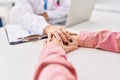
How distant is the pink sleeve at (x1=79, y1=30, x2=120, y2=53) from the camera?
0.73 metres

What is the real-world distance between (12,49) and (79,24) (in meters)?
0.50

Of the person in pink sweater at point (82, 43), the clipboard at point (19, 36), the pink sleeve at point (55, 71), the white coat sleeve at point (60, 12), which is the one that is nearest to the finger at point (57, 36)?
the person in pink sweater at point (82, 43)

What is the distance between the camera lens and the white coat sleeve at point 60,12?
1285 millimetres

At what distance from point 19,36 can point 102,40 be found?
415 millimetres

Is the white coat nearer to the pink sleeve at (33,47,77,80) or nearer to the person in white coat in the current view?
the person in white coat

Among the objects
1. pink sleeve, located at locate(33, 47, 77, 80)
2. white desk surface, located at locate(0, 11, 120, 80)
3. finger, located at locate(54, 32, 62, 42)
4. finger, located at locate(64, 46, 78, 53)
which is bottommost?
white desk surface, located at locate(0, 11, 120, 80)

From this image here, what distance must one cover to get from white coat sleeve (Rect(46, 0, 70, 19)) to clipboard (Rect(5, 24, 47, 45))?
0.31 meters

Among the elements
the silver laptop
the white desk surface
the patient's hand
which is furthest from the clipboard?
the silver laptop

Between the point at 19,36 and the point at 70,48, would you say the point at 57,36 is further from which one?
the point at 19,36

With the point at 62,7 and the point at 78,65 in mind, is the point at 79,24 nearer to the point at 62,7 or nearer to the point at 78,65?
the point at 62,7

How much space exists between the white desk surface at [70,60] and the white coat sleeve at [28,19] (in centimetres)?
16

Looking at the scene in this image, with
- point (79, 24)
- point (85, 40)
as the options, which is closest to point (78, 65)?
point (85, 40)

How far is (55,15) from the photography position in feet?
4.26

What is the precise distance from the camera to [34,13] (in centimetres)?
128
